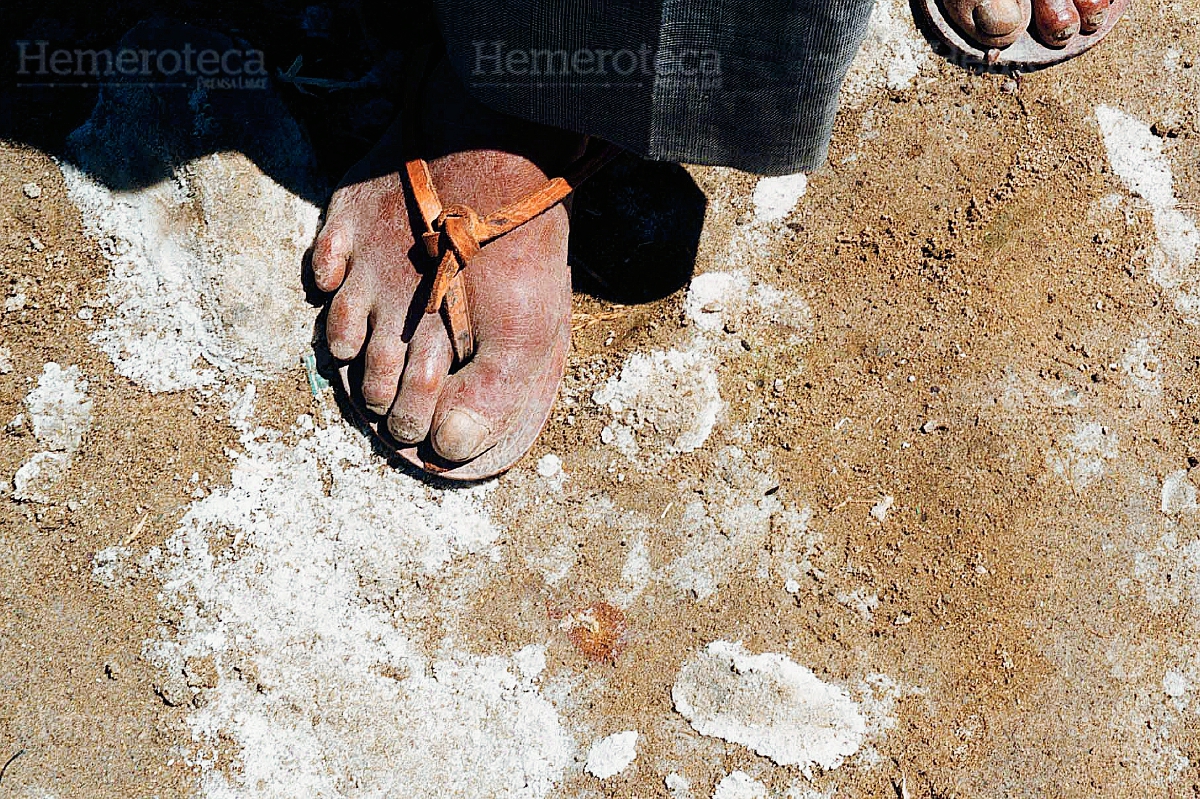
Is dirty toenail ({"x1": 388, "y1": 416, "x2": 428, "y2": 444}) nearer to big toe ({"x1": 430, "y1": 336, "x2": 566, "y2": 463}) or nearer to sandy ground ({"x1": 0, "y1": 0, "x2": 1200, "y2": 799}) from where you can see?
big toe ({"x1": 430, "y1": 336, "x2": 566, "y2": 463})

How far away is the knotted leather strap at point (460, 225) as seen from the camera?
1.41 metres

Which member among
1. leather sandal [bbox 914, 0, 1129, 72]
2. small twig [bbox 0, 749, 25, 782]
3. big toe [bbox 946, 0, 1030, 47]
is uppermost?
big toe [bbox 946, 0, 1030, 47]

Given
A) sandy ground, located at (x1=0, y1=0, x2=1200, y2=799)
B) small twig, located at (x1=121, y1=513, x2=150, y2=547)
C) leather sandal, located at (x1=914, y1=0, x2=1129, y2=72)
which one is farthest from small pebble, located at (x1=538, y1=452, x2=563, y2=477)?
leather sandal, located at (x1=914, y1=0, x2=1129, y2=72)

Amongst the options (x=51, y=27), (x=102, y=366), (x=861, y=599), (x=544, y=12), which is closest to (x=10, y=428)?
(x=102, y=366)

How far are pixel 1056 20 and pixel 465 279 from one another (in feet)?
4.26

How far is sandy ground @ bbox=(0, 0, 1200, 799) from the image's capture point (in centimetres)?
153

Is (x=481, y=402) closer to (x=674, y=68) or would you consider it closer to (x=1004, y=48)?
(x=674, y=68)

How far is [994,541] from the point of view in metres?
1.66

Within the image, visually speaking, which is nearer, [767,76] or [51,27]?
[767,76]

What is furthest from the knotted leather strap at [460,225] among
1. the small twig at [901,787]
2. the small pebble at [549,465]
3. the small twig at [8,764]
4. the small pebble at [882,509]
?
the small twig at [901,787]

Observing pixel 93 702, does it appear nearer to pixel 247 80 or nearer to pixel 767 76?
pixel 247 80

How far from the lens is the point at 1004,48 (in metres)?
1.83

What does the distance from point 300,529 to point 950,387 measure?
1213 millimetres

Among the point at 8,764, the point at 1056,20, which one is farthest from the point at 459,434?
the point at 1056,20
